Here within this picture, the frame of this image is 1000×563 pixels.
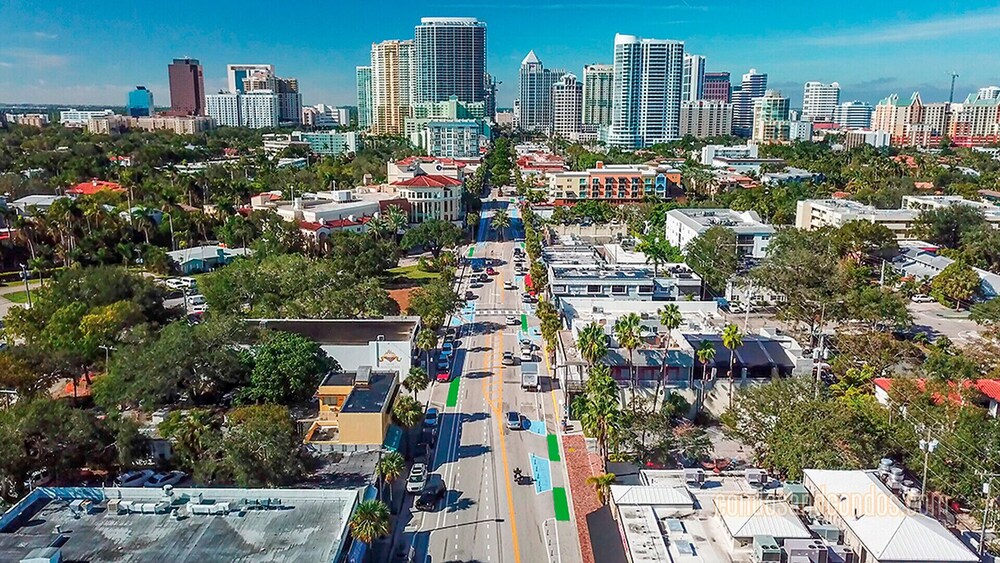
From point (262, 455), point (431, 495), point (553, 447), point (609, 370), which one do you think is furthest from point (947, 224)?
point (262, 455)

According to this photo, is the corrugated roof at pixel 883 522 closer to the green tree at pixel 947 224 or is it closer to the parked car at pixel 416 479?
the parked car at pixel 416 479

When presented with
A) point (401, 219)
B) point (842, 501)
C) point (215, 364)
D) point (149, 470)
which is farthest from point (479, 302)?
point (842, 501)

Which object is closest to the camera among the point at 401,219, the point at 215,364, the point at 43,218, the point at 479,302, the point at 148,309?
the point at 215,364

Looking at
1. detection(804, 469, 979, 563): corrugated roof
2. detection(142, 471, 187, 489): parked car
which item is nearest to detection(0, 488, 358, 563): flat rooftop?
detection(142, 471, 187, 489): parked car

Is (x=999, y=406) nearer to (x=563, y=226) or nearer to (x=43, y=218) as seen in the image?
(x=563, y=226)

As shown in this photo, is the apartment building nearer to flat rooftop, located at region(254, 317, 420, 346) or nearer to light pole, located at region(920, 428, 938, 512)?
flat rooftop, located at region(254, 317, 420, 346)

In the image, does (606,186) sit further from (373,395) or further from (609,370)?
(373,395)
